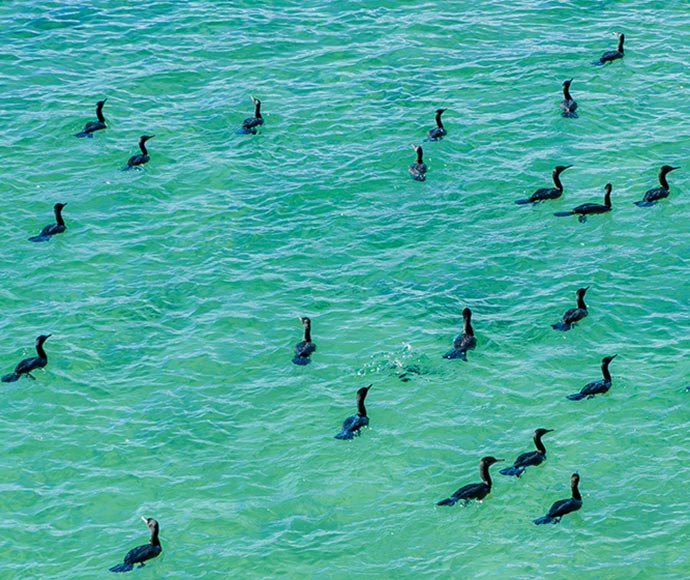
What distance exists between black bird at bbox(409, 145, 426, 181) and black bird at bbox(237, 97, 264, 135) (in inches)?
261

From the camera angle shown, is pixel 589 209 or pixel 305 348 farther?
pixel 589 209

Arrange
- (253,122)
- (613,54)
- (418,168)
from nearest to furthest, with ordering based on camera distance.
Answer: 1. (418,168)
2. (253,122)
3. (613,54)

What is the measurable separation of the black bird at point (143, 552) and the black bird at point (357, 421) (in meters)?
6.37

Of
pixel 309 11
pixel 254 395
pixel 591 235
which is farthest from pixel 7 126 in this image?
pixel 591 235

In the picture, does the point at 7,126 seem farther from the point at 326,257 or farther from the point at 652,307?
the point at 652,307

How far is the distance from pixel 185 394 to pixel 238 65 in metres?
21.2

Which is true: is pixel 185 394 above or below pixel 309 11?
below

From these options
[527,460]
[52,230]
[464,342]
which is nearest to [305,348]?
[464,342]

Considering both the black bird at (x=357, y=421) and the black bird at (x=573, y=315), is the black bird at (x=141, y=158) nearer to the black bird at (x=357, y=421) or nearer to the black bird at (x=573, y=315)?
the black bird at (x=357, y=421)

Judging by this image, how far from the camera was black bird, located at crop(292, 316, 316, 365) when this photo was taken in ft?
134

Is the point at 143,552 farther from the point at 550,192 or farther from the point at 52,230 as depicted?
the point at 550,192

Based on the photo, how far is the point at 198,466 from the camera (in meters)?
37.2

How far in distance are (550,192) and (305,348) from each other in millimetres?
11921

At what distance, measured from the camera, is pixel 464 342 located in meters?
40.8
